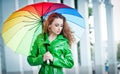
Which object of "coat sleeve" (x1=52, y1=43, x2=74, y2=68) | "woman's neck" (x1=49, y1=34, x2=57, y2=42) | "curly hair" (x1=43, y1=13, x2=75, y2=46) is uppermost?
"curly hair" (x1=43, y1=13, x2=75, y2=46)

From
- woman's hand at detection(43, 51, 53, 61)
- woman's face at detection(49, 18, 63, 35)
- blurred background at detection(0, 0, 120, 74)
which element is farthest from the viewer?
blurred background at detection(0, 0, 120, 74)

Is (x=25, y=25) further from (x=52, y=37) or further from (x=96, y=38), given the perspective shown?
(x=96, y=38)

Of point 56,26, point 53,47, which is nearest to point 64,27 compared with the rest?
point 56,26

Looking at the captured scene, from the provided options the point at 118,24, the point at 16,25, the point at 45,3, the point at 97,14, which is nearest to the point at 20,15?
the point at 16,25

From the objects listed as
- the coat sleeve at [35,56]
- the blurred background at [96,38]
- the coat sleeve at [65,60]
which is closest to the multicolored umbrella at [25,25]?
the coat sleeve at [35,56]

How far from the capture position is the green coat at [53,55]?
7.54 ft

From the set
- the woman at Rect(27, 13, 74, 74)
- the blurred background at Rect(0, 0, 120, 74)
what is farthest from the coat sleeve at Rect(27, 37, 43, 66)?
the blurred background at Rect(0, 0, 120, 74)

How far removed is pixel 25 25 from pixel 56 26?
12.0 inches

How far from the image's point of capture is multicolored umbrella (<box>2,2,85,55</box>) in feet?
7.41

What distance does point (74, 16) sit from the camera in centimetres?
233

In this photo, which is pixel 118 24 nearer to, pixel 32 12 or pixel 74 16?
pixel 74 16

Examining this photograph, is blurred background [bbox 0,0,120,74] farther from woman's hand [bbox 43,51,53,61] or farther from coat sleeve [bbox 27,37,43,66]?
woman's hand [bbox 43,51,53,61]

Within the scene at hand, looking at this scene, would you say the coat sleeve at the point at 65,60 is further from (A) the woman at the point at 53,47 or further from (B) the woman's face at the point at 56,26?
(B) the woman's face at the point at 56,26

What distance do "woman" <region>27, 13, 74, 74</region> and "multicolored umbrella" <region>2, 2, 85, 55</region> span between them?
6cm
